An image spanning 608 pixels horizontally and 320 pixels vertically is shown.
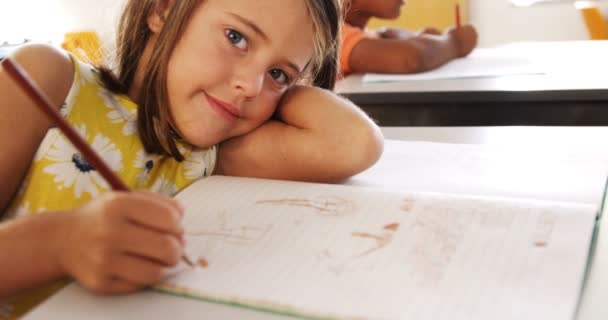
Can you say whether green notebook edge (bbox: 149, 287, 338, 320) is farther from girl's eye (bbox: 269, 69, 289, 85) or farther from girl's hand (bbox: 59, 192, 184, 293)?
girl's eye (bbox: 269, 69, 289, 85)

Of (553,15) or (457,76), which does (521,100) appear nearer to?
(457,76)

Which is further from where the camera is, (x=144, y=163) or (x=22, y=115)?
(x=144, y=163)

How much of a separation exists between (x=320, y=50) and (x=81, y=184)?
33 centimetres

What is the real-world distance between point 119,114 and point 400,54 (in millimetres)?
807

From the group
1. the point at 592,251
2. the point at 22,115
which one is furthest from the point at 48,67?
the point at 592,251

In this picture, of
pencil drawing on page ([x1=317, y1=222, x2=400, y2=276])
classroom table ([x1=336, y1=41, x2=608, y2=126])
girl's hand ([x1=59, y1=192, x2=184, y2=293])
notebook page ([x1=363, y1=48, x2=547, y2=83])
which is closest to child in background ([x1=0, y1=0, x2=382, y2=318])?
girl's hand ([x1=59, y1=192, x2=184, y2=293])

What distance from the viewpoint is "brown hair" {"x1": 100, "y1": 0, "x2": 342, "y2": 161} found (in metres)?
0.69

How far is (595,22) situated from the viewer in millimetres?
2734

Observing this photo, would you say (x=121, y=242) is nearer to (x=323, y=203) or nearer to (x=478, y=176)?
(x=323, y=203)

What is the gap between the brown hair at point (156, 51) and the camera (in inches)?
27.0

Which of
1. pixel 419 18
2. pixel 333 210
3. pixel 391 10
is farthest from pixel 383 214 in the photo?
pixel 419 18

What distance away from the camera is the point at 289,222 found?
506 mm

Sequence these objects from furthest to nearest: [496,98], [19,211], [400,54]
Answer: [400,54], [496,98], [19,211]

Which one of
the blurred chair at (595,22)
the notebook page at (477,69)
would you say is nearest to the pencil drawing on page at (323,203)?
the notebook page at (477,69)
